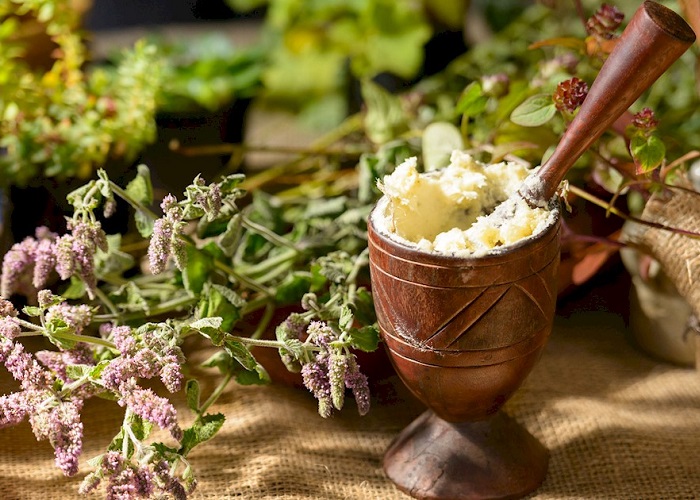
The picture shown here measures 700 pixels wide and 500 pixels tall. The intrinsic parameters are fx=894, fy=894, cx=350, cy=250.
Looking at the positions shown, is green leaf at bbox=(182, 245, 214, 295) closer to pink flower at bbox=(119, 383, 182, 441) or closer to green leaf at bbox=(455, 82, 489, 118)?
pink flower at bbox=(119, 383, 182, 441)

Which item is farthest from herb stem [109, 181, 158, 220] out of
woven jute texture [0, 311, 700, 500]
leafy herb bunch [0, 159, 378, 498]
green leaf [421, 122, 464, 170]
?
green leaf [421, 122, 464, 170]

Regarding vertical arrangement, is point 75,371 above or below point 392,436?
above

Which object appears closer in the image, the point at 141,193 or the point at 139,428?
the point at 139,428

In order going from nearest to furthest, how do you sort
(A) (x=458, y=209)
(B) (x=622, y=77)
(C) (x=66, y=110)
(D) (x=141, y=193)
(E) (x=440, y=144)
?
(B) (x=622, y=77)
(A) (x=458, y=209)
(D) (x=141, y=193)
(E) (x=440, y=144)
(C) (x=66, y=110)

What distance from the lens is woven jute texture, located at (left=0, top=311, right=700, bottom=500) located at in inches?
33.6

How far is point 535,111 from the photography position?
0.88 m

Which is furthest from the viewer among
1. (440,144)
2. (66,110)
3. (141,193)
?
(66,110)

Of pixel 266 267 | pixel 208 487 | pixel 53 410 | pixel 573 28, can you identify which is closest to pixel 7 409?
pixel 53 410

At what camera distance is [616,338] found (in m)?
1.11

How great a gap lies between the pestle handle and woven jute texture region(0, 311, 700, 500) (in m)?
0.29

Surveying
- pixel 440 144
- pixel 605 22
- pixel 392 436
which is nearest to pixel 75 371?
pixel 392 436

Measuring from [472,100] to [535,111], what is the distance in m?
0.12

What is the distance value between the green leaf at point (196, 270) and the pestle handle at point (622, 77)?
343 mm

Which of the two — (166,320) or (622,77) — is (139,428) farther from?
(622,77)
